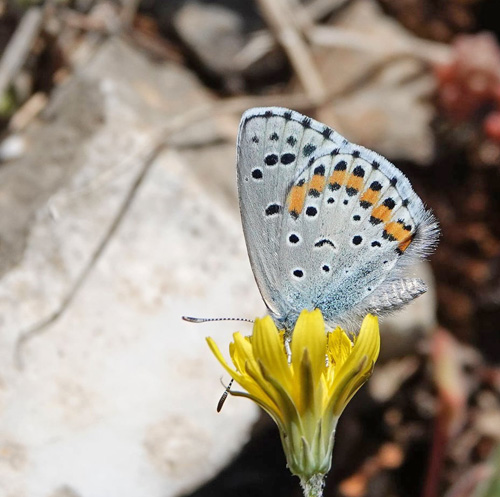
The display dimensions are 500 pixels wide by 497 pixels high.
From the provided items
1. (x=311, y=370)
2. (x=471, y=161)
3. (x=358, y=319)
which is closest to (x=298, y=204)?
(x=358, y=319)

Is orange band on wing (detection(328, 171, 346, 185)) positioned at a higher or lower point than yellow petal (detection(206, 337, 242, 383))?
→ lower

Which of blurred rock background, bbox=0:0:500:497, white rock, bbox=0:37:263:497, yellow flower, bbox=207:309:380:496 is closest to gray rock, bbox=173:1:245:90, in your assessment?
blurred rock background, bbox=0:0:500:497

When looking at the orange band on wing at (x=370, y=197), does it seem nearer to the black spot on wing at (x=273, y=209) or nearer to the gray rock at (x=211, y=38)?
the black spot on wing at (x=273, y=209)

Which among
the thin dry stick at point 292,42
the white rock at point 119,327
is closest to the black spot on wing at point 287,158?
the white rock at point 119,327

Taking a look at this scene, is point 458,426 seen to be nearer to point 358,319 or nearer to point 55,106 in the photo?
point 358,319

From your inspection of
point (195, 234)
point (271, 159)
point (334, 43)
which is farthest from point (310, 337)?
point (334, 43)

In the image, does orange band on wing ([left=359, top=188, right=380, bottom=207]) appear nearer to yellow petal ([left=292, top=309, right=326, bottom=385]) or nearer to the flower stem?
yellow petal ([left=292, top=309, right=326, bottom=385])

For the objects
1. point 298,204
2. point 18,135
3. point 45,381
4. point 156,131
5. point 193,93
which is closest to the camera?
point 298,204
